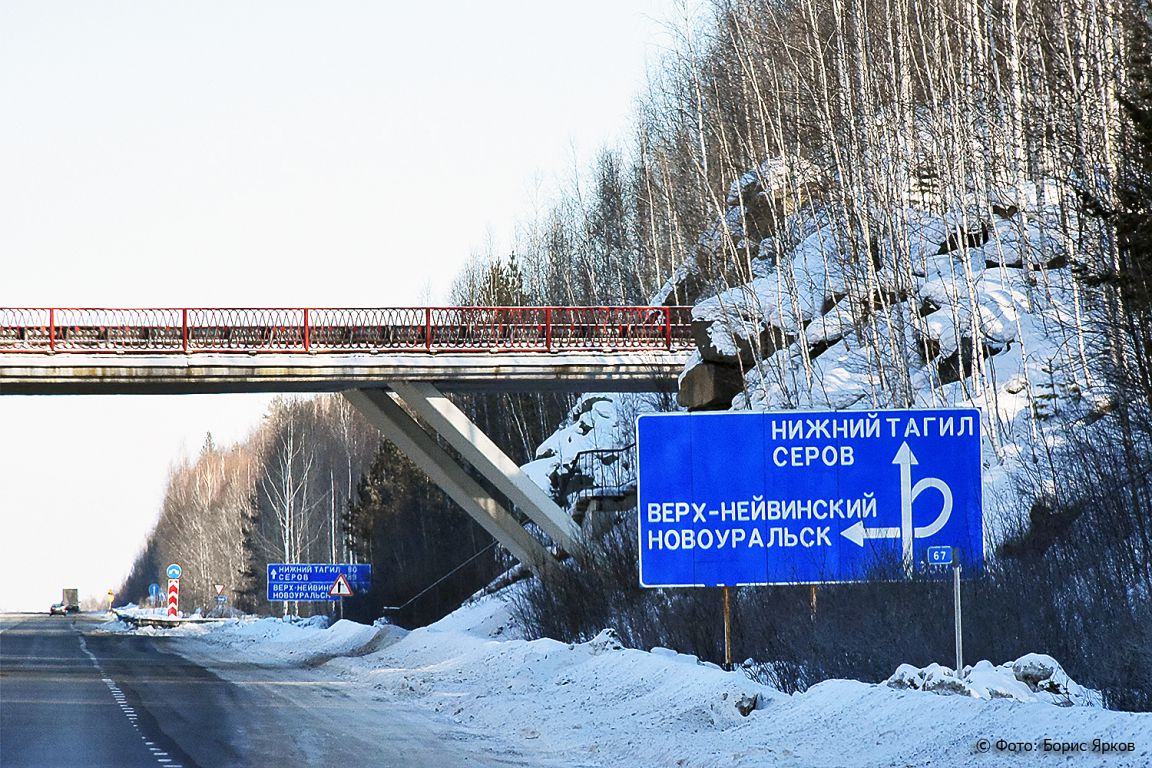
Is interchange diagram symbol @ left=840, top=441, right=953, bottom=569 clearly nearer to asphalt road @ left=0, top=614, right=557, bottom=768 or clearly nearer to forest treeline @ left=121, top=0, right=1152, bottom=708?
forest treeline @ left=121, top=0, right=1152, bottom=708

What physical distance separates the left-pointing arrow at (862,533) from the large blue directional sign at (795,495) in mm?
10

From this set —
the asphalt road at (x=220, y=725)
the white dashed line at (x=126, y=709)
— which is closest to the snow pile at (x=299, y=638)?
the white dashed line at (x=126, y=709)

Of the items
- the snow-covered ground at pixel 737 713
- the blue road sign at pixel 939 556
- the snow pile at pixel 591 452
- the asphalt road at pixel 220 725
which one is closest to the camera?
the snow-covered ground at pixel 737 713

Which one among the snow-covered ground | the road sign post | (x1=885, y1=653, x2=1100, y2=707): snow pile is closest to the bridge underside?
the snow-covered ground

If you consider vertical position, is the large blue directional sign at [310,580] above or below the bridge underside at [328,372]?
below

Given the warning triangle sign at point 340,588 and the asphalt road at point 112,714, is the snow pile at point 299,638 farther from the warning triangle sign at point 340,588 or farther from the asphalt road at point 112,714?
the asphalt road at point 112,714

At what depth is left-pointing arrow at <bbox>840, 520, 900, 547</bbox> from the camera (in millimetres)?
16938

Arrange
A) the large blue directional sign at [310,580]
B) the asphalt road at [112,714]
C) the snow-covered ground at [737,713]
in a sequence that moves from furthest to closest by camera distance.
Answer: the large blue directional sign at [310,580]
the asphalt road at [112,714]
the snow-covered ground at [737,713]

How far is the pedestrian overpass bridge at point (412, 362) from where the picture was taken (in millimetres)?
34156

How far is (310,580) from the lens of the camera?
39.9m

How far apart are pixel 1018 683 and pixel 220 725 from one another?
8.81 m

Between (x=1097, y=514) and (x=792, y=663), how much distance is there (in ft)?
12.0

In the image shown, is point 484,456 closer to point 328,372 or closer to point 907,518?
point 328,372

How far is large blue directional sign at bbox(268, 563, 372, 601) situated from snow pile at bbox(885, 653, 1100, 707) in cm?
2858
